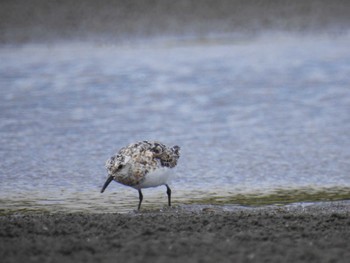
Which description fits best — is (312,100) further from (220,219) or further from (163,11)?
(220,219)

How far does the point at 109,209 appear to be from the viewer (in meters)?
10.5

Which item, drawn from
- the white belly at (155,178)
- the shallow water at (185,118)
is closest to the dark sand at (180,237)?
the white belly at (155,178)

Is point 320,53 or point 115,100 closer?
point 115,100

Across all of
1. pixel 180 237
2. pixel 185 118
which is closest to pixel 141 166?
pixel 180 237

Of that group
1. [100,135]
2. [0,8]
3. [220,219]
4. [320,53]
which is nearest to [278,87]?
[320,53]

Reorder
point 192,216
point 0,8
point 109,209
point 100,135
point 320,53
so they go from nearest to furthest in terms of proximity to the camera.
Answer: point 192,216 < point 109,209 < point 100,135 < point 320,53 < point 0,8

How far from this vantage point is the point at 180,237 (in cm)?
791

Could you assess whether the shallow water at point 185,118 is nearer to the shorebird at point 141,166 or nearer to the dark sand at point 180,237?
the shorebird at point 141,166

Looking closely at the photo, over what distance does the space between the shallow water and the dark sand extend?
1799 millimetres

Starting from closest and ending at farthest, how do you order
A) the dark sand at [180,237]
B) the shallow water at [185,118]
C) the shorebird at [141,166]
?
the dark sand at [180,237] < the shorebird at [141,166] < the shallow water at [185,118]

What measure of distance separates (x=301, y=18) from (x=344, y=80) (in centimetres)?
520

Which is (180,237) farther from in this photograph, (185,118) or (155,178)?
(185,118)

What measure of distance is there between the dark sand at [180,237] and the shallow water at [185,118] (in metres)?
1.80

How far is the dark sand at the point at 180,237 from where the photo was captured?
23.6 feet
